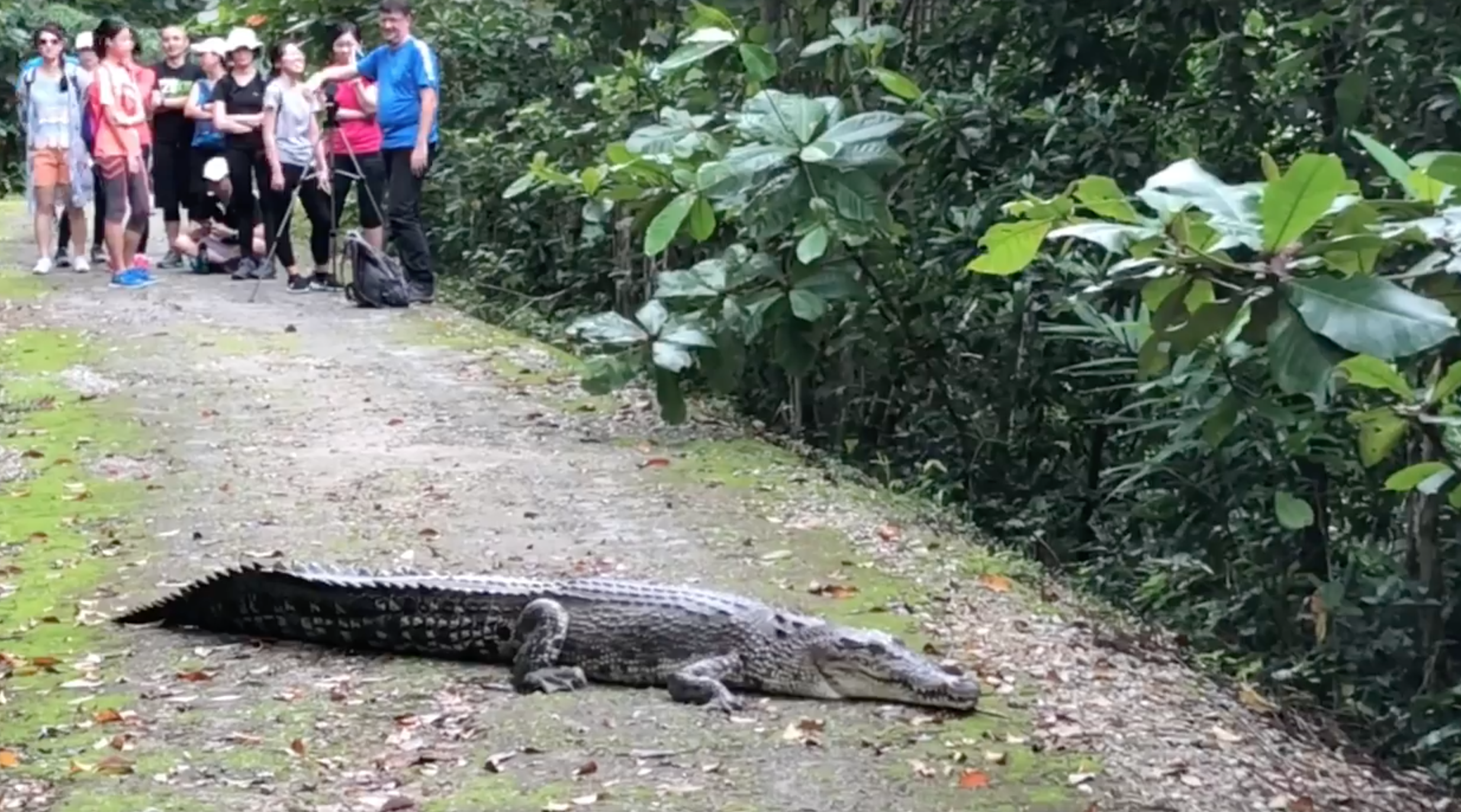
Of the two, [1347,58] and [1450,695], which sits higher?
[1347,58]

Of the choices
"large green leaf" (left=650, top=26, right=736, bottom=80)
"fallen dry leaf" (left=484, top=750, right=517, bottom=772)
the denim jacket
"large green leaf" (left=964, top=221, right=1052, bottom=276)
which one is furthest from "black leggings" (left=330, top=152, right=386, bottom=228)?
"large green leaf" (left=964, top=221, right=1052, bottom=276)

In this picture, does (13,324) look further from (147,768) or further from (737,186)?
(147,768)

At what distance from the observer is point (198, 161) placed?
45.5ft

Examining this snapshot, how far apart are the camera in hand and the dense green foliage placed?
7.27 ft

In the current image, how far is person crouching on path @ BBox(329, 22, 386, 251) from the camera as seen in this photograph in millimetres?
12609

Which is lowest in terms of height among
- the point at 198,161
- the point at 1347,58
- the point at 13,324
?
the point at 13,324

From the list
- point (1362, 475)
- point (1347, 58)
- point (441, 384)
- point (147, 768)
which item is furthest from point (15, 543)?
point (1347, 58)

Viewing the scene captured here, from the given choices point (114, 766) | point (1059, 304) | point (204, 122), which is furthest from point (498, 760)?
point (204, 122)

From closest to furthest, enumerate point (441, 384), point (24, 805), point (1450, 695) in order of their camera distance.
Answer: point (24, 805) → point (1450, 695) → point (441, 384)

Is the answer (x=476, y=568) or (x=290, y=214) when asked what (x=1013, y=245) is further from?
(x=290, y=214)

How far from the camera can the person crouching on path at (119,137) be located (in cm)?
1258

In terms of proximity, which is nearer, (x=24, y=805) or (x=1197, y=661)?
(x=24, y=805)

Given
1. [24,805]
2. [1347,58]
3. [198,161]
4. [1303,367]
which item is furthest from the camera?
[198,161]

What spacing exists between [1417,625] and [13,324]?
352 inches
